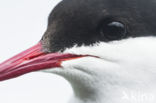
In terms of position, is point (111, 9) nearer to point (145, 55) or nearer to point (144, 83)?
point (145, 55)

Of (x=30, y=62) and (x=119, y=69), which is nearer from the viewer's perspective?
(x=119, y=69)

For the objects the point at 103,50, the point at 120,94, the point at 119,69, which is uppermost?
the point at 103,50

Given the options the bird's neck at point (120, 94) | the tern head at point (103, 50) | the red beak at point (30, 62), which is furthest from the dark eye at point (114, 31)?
the bird's neck at point (120, 94)

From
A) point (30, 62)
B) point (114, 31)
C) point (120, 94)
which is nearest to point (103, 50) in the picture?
point (114, 31)

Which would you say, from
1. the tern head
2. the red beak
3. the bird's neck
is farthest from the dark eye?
the bird's neck

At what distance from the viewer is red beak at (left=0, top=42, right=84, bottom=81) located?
4604 millimetres

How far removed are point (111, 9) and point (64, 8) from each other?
26.4 inches

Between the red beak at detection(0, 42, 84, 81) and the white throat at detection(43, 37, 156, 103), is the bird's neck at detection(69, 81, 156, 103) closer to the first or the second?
the white throat at detection(43, 37, 156, 103)

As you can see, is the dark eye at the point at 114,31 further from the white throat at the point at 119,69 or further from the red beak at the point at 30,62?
the red beak at the point at 30,62

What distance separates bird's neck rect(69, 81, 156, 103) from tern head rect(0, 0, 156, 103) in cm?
1

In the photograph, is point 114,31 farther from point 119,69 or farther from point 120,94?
point 120,94

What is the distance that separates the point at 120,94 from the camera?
4.71 metres

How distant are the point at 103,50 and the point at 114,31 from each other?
29 centimetres

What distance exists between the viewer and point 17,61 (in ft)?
15.7
